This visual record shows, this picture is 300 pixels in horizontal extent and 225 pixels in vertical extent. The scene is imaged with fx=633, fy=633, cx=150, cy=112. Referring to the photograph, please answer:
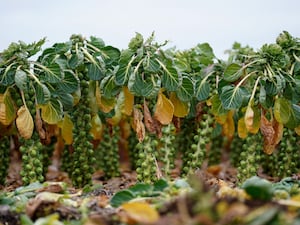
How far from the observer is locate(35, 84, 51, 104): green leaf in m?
2.25

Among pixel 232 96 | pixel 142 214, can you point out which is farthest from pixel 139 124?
pixel 142 214

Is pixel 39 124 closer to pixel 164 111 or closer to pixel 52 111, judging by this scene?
pixel 52 111

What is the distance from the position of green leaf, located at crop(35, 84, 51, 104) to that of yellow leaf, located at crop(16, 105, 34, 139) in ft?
0.20

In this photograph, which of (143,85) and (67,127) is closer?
(143,85)

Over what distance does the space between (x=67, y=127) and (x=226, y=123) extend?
66cm

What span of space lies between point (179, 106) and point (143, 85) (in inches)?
7.9

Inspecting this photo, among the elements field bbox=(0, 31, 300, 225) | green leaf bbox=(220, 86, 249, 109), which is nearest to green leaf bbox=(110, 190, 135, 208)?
field bbox=(0, 31, 300, 225)

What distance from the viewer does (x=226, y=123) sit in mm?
2645

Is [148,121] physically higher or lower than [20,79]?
lower

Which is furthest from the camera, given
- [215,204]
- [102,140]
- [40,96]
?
[102,140]

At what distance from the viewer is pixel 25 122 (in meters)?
2.25

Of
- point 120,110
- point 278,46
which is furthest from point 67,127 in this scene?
point 278,46

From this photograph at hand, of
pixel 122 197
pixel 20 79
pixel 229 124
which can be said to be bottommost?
pixel 122 197

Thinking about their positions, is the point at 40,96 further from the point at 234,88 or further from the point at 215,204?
the point at 215,204
